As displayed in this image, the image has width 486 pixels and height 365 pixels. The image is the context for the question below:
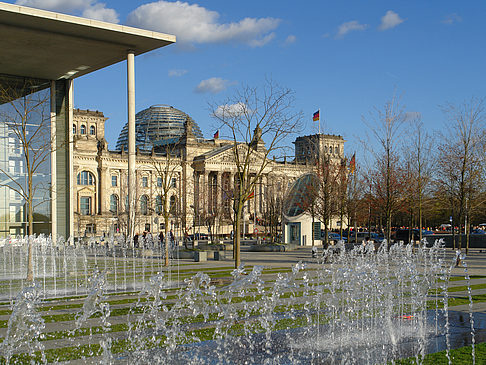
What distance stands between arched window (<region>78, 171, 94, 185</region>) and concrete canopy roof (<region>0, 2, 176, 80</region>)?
43697 mm

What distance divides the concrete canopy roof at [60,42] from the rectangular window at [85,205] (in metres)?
44.5

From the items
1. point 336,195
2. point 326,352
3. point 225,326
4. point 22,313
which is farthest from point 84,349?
point 336,195

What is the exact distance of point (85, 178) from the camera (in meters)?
80.8

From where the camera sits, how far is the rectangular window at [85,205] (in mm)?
80312

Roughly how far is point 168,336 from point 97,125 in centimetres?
8157

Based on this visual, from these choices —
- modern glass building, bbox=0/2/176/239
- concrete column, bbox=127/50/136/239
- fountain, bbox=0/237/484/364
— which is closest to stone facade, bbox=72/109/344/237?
modern glass building, bbox=0/2/176/239

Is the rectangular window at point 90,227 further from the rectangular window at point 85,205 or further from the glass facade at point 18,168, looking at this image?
the glass facade at point 18,168

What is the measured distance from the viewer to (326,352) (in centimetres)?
888

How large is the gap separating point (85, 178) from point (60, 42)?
50.8 meters

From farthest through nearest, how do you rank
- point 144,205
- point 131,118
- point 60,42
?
point 144,205, point 131,118, point 60,42

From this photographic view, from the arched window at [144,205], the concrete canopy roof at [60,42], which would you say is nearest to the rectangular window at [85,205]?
the arched window at [144,205]

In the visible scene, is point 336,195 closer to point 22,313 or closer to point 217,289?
point 217,289

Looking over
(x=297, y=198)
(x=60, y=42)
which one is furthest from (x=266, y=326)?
(x=297, y=198)

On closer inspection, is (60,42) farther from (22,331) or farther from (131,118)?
(22,331)
